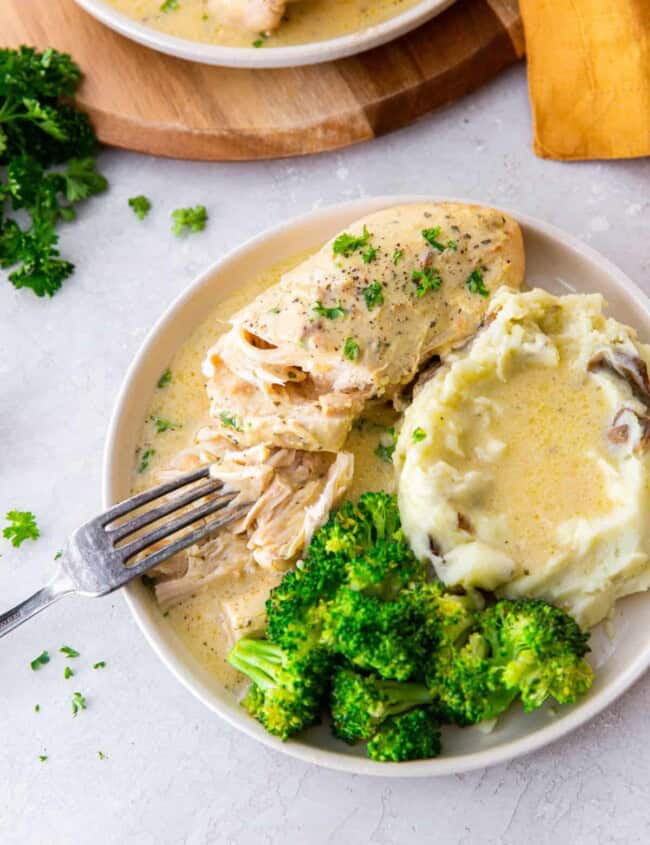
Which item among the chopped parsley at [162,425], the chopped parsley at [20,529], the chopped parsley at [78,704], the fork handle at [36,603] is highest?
the chopped parsley at [162,425]

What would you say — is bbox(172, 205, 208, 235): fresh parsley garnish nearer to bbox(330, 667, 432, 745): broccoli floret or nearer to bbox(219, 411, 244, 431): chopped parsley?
bbox(219, 411, 244, 431): chopped parsley

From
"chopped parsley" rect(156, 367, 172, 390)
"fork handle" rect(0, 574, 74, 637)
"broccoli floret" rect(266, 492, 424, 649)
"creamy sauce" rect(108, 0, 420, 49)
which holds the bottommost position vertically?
"broccoli floret" rect(266, 492, 424, 649)

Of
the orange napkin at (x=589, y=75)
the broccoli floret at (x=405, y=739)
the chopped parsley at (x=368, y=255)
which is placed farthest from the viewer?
the orange napkin at (x=589, y=75)

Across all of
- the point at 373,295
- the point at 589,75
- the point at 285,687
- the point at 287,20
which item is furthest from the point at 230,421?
the point at 589,75

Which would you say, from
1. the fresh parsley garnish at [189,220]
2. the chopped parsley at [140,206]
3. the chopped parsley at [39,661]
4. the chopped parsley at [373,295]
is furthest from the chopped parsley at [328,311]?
the chopped parsley at [39,661]

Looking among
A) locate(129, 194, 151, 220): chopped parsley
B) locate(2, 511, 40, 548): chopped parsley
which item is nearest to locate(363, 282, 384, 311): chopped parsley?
locate(129, 194, 151, 220): chopped parsley

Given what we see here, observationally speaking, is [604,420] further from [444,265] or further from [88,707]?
[88,707]

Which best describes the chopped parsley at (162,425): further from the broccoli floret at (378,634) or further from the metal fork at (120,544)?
the broccoli floret at (378,634)
